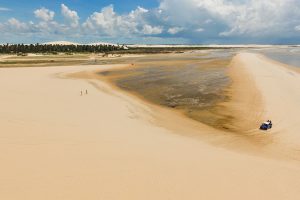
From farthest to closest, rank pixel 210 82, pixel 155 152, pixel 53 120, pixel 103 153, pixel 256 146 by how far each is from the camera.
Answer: pixel 210 82, pixel 53 120, pixel 256 146, pixel 155 152, pixel 103 153

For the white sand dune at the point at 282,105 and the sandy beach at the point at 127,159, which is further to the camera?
the white sand dune at the point at 282,105

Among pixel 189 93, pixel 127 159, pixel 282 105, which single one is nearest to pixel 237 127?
Result: pixel 282 105

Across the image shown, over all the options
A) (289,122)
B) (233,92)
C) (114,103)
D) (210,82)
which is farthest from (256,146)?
(210,82)

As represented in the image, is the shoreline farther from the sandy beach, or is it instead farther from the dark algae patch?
the dark algae patch

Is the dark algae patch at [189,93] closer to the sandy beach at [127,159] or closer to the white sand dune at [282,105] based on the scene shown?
the sandy beach at [127,159]

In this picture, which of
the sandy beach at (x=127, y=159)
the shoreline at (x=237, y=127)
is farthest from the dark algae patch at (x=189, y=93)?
the sandy beach at (x=127, y=159)

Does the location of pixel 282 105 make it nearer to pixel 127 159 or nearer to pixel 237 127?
pixel 237 127

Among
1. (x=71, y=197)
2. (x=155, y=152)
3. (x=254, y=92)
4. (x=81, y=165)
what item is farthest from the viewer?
(x=254, y=92)

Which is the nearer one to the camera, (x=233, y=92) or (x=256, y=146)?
(x=256, y=146)

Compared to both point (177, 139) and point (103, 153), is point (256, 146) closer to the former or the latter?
point (177, 139)
